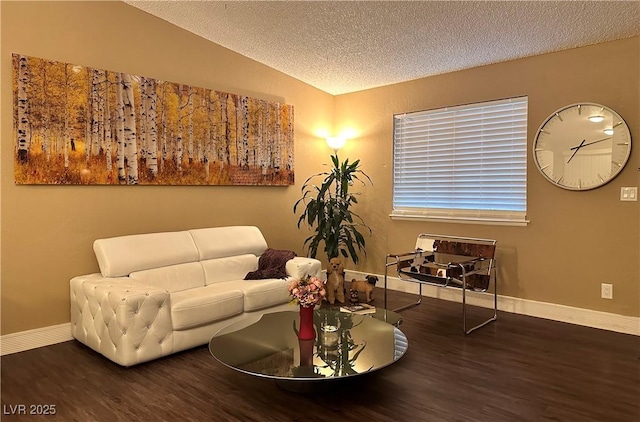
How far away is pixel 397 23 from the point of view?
3748mm

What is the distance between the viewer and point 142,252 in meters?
3.61

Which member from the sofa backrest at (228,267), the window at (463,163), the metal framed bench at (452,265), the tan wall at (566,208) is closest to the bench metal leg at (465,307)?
the metal framed bench at (452,265)

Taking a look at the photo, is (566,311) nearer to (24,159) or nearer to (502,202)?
(502,202)

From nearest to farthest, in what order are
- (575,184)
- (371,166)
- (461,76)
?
(575,184), (461,76), (371,166)

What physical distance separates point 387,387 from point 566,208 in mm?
2572

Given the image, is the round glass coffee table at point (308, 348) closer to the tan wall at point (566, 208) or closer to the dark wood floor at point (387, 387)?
the dark wood floor at point (387, 387)

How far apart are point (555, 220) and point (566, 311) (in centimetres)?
85

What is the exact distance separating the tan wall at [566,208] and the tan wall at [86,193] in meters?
2.34

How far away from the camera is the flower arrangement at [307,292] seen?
264cm

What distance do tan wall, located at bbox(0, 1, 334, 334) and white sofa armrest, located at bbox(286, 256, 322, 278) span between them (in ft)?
3.16

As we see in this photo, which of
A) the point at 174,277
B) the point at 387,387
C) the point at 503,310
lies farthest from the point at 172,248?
the point at 503,310

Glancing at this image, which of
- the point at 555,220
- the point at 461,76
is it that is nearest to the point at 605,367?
the point at 555,220

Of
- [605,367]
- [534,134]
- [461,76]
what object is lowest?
[605,367]

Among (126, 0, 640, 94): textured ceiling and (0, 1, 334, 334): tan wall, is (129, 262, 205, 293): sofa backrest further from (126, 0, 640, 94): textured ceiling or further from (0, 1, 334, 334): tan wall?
(126, 0, 640, 94): textured ceiling
